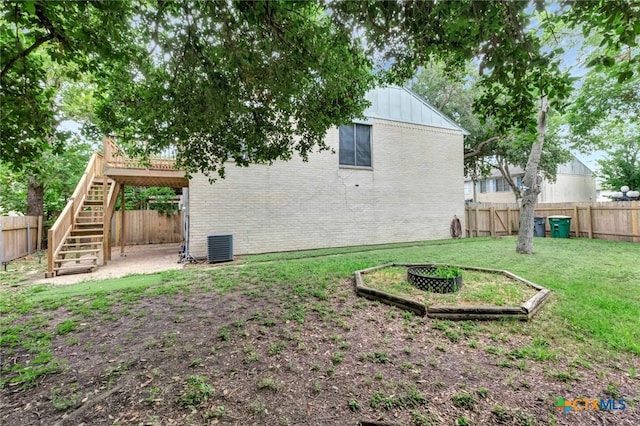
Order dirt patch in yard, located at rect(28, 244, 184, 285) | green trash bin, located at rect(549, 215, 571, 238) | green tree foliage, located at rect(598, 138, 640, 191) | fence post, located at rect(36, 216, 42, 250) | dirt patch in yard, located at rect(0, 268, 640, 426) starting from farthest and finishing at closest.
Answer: green tree foliage, located at rect(598, 138, 640, 191) < green trash bin, located at rect(549, 215, 571, 238) < fence post, located at rect(36, 216, 42, 250) < dirt patch in yard, located at rect(28, 244, 184, 285) < dirt patch in yard, located at rect(0, 268, 640, 426)

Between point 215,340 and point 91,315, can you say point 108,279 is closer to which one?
point 91,315

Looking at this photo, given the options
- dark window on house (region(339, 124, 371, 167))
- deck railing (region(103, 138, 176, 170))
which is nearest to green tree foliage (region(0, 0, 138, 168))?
deck railing (region(103, 138, 176, 170))

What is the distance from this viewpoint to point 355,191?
11.0 meters

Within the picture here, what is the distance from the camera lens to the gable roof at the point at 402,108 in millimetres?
11555

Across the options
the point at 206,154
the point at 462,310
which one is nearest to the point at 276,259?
the point at 206,154

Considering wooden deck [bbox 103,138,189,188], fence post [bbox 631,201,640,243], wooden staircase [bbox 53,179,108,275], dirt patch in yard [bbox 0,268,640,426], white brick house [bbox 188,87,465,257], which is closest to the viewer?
dirt patch in yard [bbox 0,268,640,426]

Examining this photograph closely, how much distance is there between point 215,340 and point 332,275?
2973 millimetres

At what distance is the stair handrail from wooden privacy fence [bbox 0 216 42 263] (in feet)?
9.10

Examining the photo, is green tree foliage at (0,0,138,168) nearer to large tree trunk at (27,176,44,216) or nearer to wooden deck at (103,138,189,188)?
wooden deck at (103,138,189,188)

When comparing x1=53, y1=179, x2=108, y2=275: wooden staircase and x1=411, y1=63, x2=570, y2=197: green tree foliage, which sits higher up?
x1=411, y1=63, x2=570, y2=197: green tree foliage

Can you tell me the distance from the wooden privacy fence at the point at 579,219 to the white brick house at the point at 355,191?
1.93 metres

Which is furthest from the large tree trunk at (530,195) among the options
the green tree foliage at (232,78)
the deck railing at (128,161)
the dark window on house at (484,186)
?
the dark window on house at (484,186)

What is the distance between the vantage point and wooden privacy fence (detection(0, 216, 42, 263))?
863 centimetres

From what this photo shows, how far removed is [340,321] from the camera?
3398 mm
